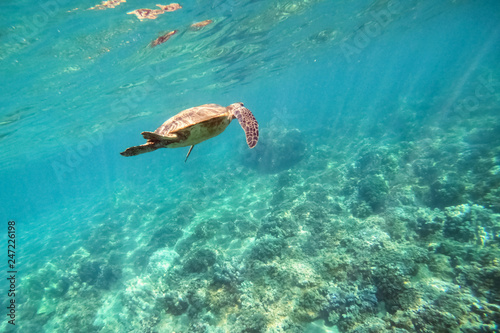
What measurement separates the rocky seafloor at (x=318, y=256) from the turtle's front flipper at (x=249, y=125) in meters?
5.26

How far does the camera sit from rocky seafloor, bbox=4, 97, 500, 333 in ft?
18.3

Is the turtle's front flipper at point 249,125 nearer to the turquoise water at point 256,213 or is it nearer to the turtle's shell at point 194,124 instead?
the turtle's shell at point 194,124

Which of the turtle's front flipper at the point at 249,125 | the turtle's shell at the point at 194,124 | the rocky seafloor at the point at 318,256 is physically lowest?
the rocky seafloor at the point at 318,256

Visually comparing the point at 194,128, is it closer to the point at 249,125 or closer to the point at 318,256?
the point at 249,125

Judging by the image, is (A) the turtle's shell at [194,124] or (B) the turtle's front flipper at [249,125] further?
(A) the turtle's shell at [194,124]

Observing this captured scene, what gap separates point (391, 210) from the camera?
361 inches

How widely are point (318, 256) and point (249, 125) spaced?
6224mm

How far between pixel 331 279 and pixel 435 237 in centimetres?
398

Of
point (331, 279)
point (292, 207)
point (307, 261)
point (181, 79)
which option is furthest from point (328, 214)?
point (181, 79)

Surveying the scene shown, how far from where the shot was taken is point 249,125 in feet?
13.5

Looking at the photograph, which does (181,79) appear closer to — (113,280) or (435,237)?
(113,280)

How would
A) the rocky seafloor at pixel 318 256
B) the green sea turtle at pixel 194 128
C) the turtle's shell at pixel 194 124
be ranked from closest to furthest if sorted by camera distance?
the green sea turtle at pixel 194 128 < the turtle's shell at pixel 194 124 < the rocky seafloor at pixel 318 256

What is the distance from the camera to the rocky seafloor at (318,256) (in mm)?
5578

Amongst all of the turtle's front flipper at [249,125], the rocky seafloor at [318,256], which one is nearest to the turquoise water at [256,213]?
the rocky seafloor at [318,256]
